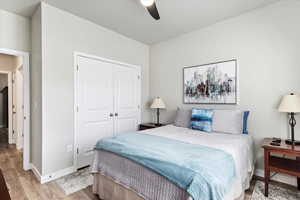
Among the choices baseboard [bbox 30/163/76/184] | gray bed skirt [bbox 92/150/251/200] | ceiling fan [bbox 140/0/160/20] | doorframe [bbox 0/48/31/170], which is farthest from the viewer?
doorframe [bbox 0/48/31/170]

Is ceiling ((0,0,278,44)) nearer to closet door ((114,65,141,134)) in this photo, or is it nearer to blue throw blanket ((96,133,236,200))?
closet door ((114,65,141,134))

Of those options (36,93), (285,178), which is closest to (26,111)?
(36,93)

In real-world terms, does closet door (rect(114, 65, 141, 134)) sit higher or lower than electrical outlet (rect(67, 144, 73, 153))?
higher

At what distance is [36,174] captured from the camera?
2.60 m

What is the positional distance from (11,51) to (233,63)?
382cm

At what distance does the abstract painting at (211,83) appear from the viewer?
2.84 m

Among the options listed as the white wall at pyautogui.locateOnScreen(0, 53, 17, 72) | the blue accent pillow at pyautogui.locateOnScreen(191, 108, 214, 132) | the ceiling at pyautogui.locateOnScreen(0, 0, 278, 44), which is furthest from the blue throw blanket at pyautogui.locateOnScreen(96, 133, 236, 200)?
the white wall at pyautogui.locateOnScreen(0, 53, 17, 72)

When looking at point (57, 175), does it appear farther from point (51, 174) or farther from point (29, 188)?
point (29, 188)

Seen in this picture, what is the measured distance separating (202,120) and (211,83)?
0.83 metres

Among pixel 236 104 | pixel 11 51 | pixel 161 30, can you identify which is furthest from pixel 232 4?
pixel 11 51

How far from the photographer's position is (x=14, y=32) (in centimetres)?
270

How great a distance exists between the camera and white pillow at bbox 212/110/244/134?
2.47 m

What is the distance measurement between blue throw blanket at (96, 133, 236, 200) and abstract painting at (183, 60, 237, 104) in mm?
1597

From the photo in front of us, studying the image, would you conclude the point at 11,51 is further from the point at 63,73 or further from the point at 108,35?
the point at 108,35
